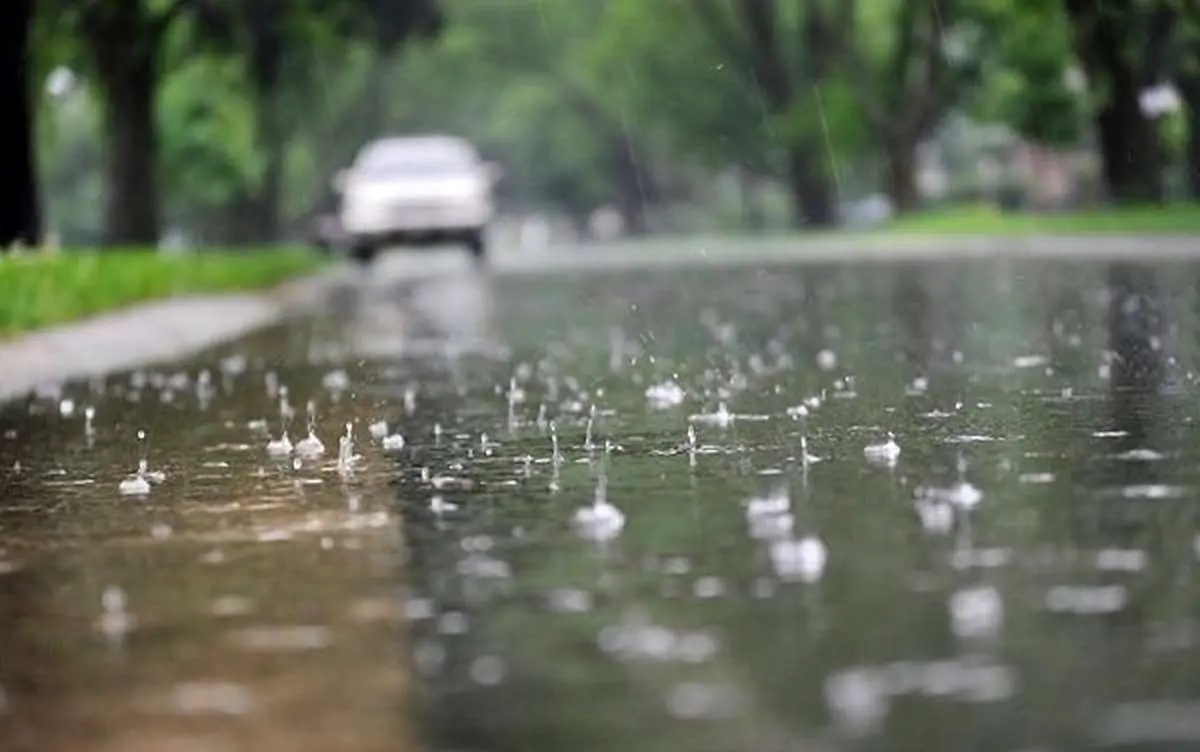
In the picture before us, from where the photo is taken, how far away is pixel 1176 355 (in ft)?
46.5

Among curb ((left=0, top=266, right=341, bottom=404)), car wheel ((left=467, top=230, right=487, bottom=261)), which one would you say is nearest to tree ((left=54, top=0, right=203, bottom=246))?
curb ((left=0, top=266, right=341, bottom=404))

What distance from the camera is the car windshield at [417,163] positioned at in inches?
1791

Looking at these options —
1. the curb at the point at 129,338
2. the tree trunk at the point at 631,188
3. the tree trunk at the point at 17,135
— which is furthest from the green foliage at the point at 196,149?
the tree trunk at the point at 631,188

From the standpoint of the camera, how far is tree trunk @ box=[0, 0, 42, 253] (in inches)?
1084

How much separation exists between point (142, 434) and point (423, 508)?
12.7 ft

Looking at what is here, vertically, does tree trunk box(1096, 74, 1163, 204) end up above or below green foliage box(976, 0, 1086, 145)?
below

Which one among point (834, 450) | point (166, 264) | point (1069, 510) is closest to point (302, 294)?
point (166, 264)

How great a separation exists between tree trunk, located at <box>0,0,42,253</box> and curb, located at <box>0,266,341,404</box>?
1.94 meters

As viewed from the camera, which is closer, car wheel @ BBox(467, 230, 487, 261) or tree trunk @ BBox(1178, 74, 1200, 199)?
car wheel @ BBox(467, 230, 487, 261)

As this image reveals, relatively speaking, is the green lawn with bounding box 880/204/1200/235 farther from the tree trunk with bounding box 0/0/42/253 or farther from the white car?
the tree trunk with bounding box 0/0/42/253

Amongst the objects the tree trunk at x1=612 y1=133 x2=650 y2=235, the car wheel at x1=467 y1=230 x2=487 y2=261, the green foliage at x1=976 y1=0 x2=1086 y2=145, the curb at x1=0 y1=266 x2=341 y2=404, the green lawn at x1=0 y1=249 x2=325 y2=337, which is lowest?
the curb at x1=0 y1=266 x2=341 y2=404

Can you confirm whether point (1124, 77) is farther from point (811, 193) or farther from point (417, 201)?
point (811, 193)

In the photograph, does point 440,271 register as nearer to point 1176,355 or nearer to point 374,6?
point 374,6

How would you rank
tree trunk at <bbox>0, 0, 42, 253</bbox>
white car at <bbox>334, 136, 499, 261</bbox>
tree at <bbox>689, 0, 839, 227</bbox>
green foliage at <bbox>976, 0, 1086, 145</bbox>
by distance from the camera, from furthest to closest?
tree at <bbox>689, 0, 839, 227</bbox> → green foliage at <bbox>976, 0, 1086, 145</bbox> → white car at <bbox>334, 136, 499, 261</bbox> → tree trunk at <bbox>0, 0, 42, 253</bbox>
